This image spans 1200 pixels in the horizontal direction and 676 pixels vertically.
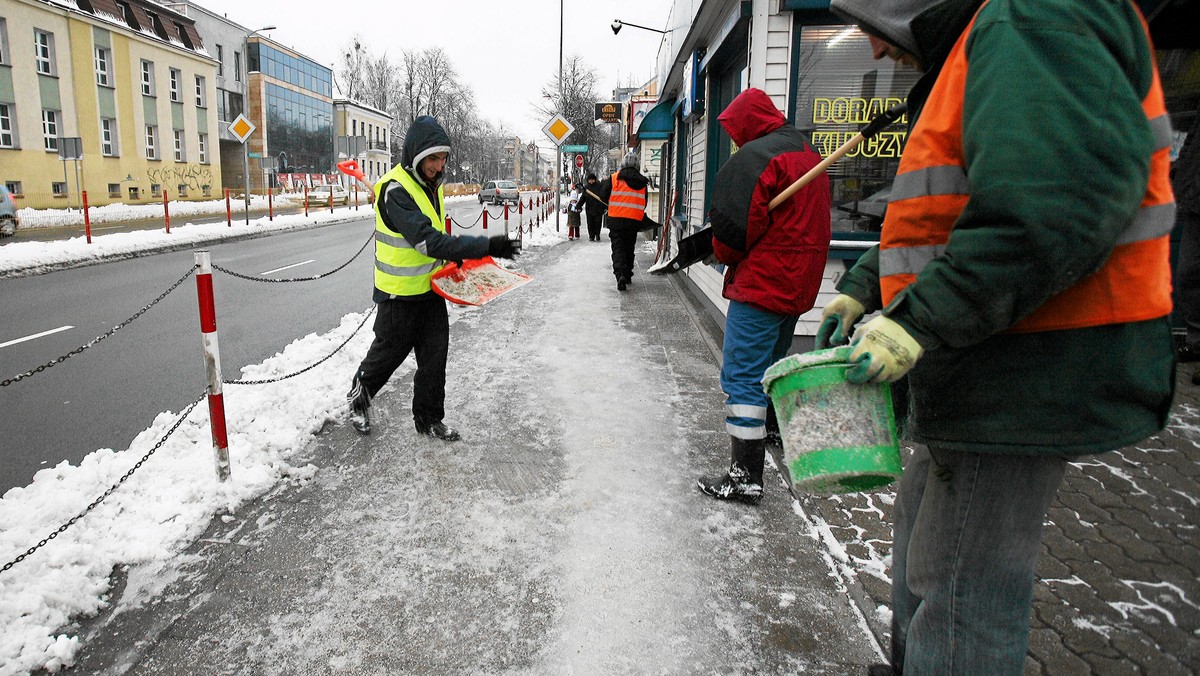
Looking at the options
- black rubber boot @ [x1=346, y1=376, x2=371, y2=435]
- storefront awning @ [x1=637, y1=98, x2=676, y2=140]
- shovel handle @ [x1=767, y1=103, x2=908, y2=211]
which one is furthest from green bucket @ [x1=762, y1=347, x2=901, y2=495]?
storefront awning @ [x1=637, y1=98, x2=676, y2=140]

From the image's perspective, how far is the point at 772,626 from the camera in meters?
2.66

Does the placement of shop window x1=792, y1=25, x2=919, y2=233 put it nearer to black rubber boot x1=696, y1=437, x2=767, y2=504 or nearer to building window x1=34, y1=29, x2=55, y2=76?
black rubber boot x1=696, y1=437, x2=767, y2=504

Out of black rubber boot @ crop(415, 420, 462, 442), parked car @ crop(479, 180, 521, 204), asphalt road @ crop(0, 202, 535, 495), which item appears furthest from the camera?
parked car @ crop(479, 180, 521, 204)

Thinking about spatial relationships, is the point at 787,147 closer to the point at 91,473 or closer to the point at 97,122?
the point at 91,473

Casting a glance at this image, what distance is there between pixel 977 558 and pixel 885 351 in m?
0.56

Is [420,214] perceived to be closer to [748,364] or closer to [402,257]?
[402,257]

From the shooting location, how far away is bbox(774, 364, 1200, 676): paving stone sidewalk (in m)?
2.50

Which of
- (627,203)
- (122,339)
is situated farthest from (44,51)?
(627,203)

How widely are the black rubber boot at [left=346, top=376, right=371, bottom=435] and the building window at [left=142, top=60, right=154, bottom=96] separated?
3906 cm

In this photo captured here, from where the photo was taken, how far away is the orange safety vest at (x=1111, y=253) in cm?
139

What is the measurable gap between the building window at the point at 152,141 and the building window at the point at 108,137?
2701mm

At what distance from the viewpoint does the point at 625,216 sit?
10.4 meters

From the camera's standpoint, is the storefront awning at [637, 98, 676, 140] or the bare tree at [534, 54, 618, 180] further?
the bare tree at [534, 54, 618, 180]

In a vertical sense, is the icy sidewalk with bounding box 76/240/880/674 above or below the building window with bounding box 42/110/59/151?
below
